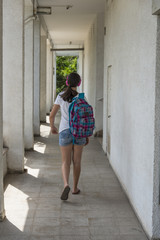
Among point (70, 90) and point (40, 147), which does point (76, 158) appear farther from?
point (40, 147)

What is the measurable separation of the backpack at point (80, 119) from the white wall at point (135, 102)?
56 centimetres

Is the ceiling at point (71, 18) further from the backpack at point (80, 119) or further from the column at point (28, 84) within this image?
the backpack at point (80, 119)

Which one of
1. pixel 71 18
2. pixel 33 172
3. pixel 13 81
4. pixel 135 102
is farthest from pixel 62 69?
pixel 135 102

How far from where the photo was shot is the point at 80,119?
5.10 metres

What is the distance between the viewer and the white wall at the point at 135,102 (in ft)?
13.1

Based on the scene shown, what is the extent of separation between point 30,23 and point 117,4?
116 inches

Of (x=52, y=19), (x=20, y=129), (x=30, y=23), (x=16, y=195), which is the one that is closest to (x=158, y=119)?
(x=16, y=195)

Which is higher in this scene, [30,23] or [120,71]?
[30,23]

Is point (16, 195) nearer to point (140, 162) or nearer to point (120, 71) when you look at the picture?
point (140, 162)

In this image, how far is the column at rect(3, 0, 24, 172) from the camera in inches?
273

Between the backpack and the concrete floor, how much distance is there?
3.11 feet

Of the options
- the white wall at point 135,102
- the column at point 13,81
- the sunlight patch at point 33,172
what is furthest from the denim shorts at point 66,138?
the column at point 13,81

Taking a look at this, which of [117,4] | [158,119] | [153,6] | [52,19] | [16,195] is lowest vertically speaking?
[16,195]

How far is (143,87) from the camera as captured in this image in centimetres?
436
